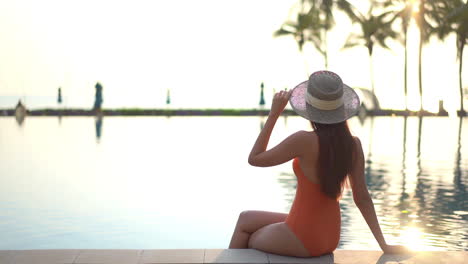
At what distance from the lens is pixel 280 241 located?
340 cm

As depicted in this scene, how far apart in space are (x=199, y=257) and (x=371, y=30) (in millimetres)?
37961

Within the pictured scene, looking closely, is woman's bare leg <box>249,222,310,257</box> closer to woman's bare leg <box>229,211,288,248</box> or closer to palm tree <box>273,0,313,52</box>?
woman's bare leg <box>229,211,288,248</box>

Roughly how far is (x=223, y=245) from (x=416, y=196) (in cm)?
323

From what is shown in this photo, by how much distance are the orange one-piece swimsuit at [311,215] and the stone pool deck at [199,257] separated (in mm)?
109

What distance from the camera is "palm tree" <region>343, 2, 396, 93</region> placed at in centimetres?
3984

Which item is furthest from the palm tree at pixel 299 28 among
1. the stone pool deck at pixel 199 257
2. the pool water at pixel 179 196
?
the stone pool deck at pixel 199 257

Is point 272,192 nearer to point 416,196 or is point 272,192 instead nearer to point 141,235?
point 416,196

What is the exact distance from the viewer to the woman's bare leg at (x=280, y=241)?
11.1 feet

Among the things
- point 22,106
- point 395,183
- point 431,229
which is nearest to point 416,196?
point 395,183

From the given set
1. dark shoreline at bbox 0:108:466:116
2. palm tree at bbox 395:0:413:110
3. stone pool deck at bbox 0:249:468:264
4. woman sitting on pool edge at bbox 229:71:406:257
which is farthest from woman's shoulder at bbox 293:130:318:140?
palm tree at bbox 395:0:413:110

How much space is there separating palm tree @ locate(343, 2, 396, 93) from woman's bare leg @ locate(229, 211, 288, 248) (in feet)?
119

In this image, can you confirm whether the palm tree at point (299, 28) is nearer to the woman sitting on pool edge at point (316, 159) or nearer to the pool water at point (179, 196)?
the pool water at point (179, 196)

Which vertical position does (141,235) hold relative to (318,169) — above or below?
below

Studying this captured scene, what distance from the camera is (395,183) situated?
9.45m
